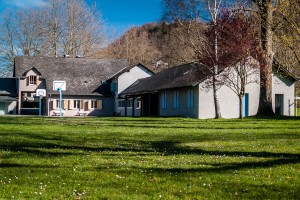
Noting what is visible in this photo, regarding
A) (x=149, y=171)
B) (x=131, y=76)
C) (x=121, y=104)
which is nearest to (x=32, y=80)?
(x=121, y=104)

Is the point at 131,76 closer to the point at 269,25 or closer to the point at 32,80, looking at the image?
the point at 32,80

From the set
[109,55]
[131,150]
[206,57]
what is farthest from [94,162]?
[109,55]

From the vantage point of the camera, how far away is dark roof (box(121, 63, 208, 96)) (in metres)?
39.9

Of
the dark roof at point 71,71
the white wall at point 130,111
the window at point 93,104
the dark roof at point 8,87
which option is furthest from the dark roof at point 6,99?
the white wall at point 130,111

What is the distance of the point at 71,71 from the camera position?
63969 mm

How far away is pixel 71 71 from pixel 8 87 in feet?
30.4

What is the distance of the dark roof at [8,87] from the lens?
64125mm

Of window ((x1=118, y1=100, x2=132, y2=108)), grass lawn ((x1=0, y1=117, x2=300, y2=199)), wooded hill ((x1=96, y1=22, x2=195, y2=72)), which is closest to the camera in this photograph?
grass lawn ((x1=0, y1=117, x2=300, y2=199))

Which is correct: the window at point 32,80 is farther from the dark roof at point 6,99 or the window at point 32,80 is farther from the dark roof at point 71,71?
the dark roof at point 6,99

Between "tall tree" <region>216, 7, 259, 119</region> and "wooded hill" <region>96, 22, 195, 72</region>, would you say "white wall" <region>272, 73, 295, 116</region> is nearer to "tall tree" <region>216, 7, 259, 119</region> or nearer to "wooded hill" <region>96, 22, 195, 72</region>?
"tall tree" <region>216, 7, 259, 119</region>

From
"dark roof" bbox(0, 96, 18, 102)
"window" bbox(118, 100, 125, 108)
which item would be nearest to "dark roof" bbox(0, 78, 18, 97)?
"dark roof" bbox(0, 96, 18, 102)

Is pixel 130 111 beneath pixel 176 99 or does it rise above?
beneath

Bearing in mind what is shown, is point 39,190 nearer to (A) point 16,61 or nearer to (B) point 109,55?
(A) point 16,61

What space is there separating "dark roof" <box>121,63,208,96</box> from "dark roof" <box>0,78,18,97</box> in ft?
55.2
